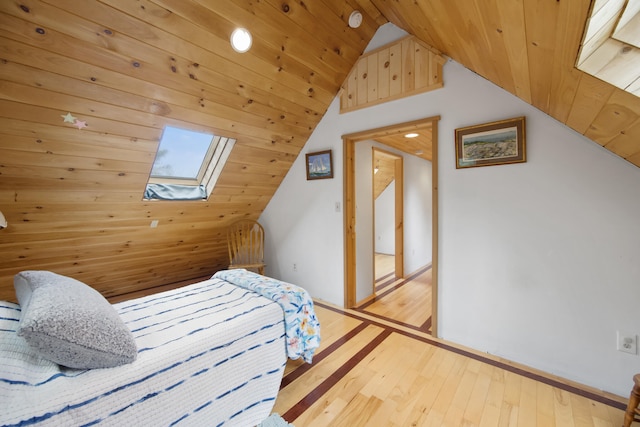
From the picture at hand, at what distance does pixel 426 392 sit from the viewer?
1.78 metres

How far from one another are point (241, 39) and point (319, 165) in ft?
5.10

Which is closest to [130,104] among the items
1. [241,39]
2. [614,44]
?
[241,39]

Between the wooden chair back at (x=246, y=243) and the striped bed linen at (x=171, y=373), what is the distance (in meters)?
1.58

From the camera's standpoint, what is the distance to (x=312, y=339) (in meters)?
1.89

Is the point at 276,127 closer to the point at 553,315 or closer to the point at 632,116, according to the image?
the point at 632,116

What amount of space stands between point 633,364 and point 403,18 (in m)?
2.82

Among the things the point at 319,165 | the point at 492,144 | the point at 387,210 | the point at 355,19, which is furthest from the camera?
the point at 387,210

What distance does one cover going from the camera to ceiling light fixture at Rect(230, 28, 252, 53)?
6.08ft

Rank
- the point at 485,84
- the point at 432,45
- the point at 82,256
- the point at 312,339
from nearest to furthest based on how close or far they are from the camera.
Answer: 1. the point at 312,339
2. the point at 485,84
3. the point at 432,45
4. the point at 82,256

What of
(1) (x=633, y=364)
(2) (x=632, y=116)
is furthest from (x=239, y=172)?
(1) (x=633, y=364)

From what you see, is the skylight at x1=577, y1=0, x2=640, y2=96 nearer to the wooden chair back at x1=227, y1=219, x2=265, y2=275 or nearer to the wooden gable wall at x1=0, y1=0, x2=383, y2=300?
the wooden gable wall at x1=0, y1=0, x2=383, y2=300

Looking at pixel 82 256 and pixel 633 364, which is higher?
pixel 82 256

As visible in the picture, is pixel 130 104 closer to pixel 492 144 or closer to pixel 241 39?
pixel 241 39

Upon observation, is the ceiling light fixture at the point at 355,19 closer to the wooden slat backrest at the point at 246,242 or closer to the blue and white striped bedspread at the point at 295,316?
the blue and white striped bedspread at the point at 295,316
